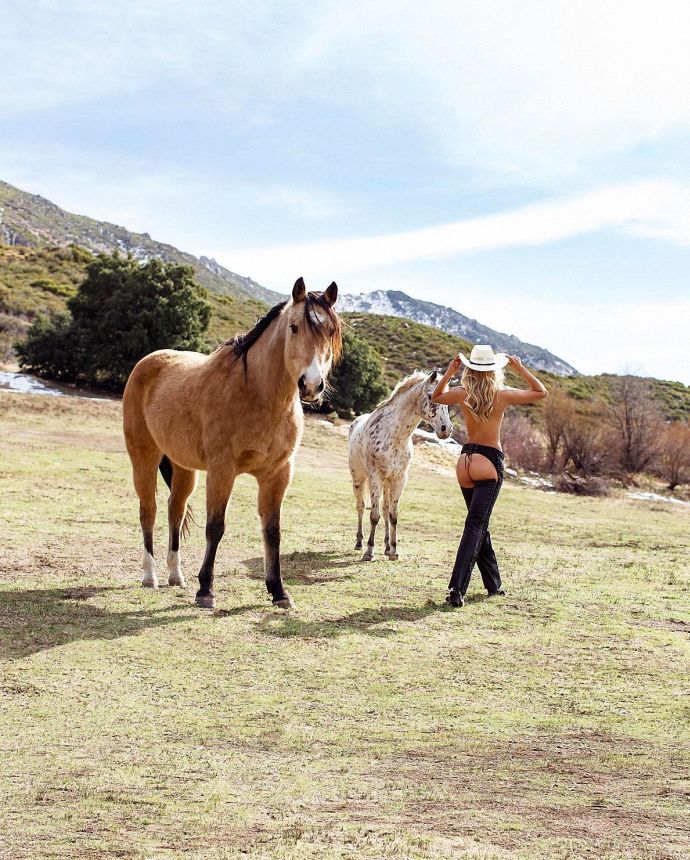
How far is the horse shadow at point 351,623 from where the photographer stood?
587cm

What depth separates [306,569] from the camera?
8.41 m

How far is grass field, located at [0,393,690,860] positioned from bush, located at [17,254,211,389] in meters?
19.7

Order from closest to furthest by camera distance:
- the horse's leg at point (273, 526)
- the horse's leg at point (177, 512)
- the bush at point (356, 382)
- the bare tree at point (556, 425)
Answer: the horse's leg at point (273, 526) → the horse's leg at point (177, 512) → the bare tree at point (556, 425) → the bush at point (356, 382)

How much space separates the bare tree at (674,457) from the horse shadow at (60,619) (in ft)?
94.6

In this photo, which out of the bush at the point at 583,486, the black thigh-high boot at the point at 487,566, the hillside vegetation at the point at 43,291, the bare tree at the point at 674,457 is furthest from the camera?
the hillside vegetation at the point at 43,291

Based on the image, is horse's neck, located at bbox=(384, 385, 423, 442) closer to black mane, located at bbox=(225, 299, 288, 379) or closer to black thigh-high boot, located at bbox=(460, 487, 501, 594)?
black thigh-high boot, located at bbox=(460, 487, 501, 594)

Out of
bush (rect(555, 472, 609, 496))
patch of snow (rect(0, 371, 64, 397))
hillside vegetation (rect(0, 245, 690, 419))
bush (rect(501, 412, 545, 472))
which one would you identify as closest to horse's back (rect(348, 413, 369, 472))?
bush (rect(555, 472, 609, 496))

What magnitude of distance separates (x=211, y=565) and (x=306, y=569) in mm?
2062

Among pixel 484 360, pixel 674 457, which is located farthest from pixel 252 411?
pixel 674 457

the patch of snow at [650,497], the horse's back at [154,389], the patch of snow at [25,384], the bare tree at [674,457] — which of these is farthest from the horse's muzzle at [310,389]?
the bare tree at [674,457]

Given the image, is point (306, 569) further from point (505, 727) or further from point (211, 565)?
point (505, 727)

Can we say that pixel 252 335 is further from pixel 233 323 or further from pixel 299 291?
pixel 233 323

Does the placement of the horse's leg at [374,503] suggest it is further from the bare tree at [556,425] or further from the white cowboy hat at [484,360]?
the bare tree at [556,425]

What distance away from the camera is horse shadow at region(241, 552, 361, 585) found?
791 centimetres
